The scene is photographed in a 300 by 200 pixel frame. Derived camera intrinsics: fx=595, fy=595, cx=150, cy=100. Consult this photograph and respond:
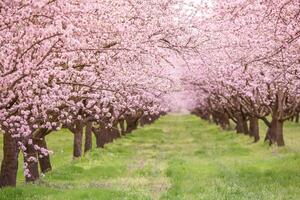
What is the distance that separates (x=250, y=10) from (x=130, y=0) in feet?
17.9

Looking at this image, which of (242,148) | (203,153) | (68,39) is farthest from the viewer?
(242,148)

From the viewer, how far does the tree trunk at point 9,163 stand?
2122 cm

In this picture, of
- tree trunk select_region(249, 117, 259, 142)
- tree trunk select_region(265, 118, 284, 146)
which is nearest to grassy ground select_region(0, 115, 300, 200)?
tree trunk select_region(265, 118, 284, 146)

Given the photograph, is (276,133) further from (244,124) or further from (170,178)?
(170,178)

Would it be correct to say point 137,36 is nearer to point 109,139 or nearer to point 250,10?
point 250,10

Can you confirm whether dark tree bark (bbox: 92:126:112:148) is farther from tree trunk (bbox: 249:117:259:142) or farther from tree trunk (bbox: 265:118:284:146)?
tree trunk (bbox: 265:118:284:146)

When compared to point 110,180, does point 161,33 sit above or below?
above

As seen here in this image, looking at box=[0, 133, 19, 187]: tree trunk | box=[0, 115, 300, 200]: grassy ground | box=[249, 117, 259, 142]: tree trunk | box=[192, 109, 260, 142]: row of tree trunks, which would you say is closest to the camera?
box=[0, 115, 300, 200]: grassy ground

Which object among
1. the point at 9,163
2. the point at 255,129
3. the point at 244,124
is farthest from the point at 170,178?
the point at 244,124

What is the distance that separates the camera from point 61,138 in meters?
61.4

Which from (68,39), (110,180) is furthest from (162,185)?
(68,39)

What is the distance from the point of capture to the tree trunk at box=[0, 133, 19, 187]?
2122 cm

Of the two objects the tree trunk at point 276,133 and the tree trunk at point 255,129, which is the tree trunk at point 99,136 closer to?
the tree trunk at point 255,129

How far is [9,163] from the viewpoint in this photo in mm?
21391
